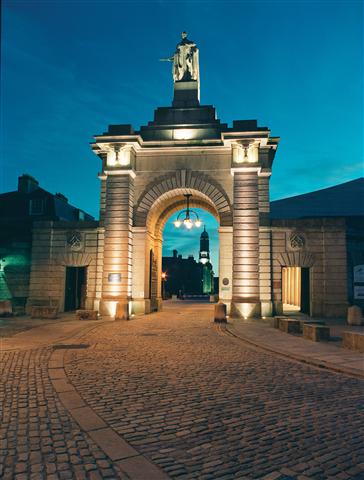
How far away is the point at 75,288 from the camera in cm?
2595

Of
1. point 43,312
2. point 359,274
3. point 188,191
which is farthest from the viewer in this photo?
point 188,191

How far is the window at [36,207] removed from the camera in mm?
32906

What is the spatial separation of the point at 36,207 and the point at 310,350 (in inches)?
1121

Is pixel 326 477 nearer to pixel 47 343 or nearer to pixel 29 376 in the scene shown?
pixel 29 376

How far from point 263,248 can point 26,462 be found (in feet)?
63.7

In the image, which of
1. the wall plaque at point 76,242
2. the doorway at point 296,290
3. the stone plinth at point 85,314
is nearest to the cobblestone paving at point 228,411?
the stone plinth at point 85,314

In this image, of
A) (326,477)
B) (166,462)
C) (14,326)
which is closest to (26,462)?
(166,462)

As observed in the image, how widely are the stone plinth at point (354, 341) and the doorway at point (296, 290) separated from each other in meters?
11.9

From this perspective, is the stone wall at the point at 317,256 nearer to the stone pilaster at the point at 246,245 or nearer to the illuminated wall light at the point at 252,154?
the stone pilaster at the point at 246,245

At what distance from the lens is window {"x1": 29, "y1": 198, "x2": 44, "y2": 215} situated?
32.9 m

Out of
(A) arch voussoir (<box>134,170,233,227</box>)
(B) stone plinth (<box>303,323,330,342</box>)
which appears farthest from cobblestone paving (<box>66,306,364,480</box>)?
(A) arch voussoir (<box>134,170,233,227</box>)

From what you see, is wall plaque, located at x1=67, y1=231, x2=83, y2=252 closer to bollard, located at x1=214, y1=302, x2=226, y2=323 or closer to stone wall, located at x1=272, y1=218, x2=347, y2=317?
bollard, located at x1=214, y1=302, x2=226, y2=323

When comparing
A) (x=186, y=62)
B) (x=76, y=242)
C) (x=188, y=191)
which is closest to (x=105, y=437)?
(x=76, y=242)

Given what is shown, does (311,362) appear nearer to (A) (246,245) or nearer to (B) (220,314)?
(B) (220,314)
